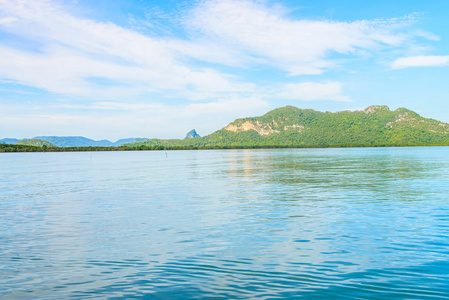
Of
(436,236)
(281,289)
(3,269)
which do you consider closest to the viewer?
(281,289)

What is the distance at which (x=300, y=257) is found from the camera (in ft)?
49.5

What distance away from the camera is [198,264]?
14336 mm

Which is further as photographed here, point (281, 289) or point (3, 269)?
point (3, 269)

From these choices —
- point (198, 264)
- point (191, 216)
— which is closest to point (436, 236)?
point (198, 264)

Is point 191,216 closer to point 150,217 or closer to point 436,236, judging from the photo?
point 150,217

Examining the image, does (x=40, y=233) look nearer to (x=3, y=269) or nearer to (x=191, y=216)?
(x=3, y=269)

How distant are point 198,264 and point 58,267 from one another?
217 inches

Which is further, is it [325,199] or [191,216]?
[325,199]

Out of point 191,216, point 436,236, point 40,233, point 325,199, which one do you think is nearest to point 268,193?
point 325,199

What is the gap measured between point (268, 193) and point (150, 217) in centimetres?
1493

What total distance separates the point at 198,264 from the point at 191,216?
1056 centimetres

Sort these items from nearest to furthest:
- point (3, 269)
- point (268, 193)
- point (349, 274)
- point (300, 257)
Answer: point (349, 274) → point (3, 269) → point (300, 257) → point (268, 193)

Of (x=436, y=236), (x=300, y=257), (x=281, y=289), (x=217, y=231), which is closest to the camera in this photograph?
(x=281, y=289)

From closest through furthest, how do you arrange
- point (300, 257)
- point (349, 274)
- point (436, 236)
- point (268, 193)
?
point (349, 274)
point (300, 257)
point (436, 236)
point (268, 193)
